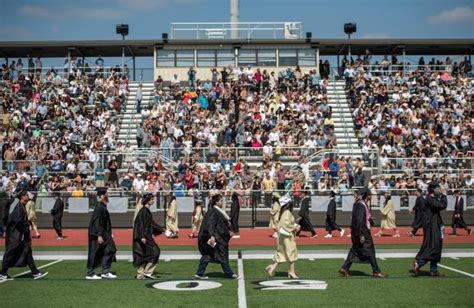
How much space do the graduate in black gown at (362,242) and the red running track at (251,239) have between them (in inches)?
324

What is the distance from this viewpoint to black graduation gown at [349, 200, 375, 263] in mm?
16438

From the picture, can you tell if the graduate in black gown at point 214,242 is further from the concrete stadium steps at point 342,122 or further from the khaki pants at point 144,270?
the concrete stadium steps at point 342,122

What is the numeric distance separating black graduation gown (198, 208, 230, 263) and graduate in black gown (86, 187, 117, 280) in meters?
1.92

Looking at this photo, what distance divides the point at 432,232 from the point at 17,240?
28.0 ft

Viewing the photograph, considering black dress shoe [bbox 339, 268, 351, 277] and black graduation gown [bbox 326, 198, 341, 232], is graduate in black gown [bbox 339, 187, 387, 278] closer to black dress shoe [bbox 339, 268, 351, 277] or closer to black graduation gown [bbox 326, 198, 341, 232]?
black dress shoe [bbox 339, 268, 351, 277]

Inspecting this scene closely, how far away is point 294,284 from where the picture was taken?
15508 millimetres

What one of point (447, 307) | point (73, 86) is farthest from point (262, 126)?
point (447, 307)

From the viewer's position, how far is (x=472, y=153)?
37.4 m

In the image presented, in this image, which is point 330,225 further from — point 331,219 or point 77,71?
point 77,71

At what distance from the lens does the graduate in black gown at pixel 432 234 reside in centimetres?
1623

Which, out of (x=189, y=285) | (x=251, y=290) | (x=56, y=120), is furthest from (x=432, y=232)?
(x=56, y=120)

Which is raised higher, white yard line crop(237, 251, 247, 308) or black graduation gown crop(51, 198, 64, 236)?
black graduation gown crop(51, 198, 64, 236)

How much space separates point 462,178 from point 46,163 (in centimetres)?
1852

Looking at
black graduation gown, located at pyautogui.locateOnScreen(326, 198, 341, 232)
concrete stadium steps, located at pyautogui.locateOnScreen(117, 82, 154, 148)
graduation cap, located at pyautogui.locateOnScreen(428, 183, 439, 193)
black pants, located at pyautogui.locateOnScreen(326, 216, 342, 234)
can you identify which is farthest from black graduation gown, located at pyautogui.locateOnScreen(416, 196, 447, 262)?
concrete stadium steps, located at pyautogui.locateOnScreen(117, 82, 154, 148)
